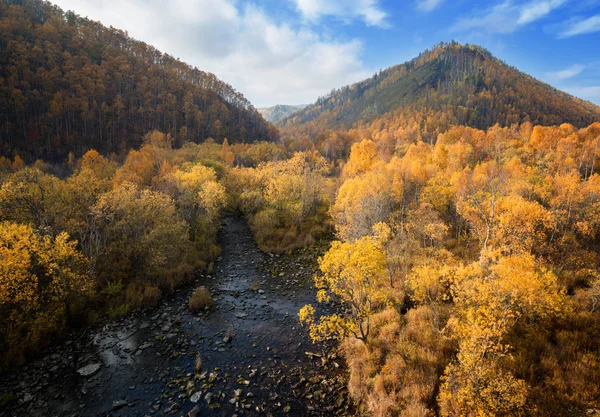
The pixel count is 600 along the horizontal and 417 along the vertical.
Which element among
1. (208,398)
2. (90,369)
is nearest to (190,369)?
(208,398)

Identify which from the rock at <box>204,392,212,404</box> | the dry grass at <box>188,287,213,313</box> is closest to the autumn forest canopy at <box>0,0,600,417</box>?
the dry grass at <box>188,287,213,313</box>

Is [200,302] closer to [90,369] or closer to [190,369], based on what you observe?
[190,369]

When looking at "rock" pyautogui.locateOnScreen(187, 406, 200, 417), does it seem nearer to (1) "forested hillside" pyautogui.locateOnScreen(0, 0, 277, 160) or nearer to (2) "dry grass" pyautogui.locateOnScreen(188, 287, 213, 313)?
(2) "dry grass" pyautogui.locateOnScreen(188, 287, 213, 313)

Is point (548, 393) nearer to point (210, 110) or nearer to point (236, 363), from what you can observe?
point (236, 363)

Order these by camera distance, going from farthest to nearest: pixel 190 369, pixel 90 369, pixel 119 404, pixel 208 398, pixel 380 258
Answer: pixel 190 369, pixel 380 258, pixel 90 369, pixel 208 398, pixel 119 404

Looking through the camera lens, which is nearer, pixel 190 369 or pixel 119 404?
pixel 119 404

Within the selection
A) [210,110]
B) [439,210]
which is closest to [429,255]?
[439,210]
